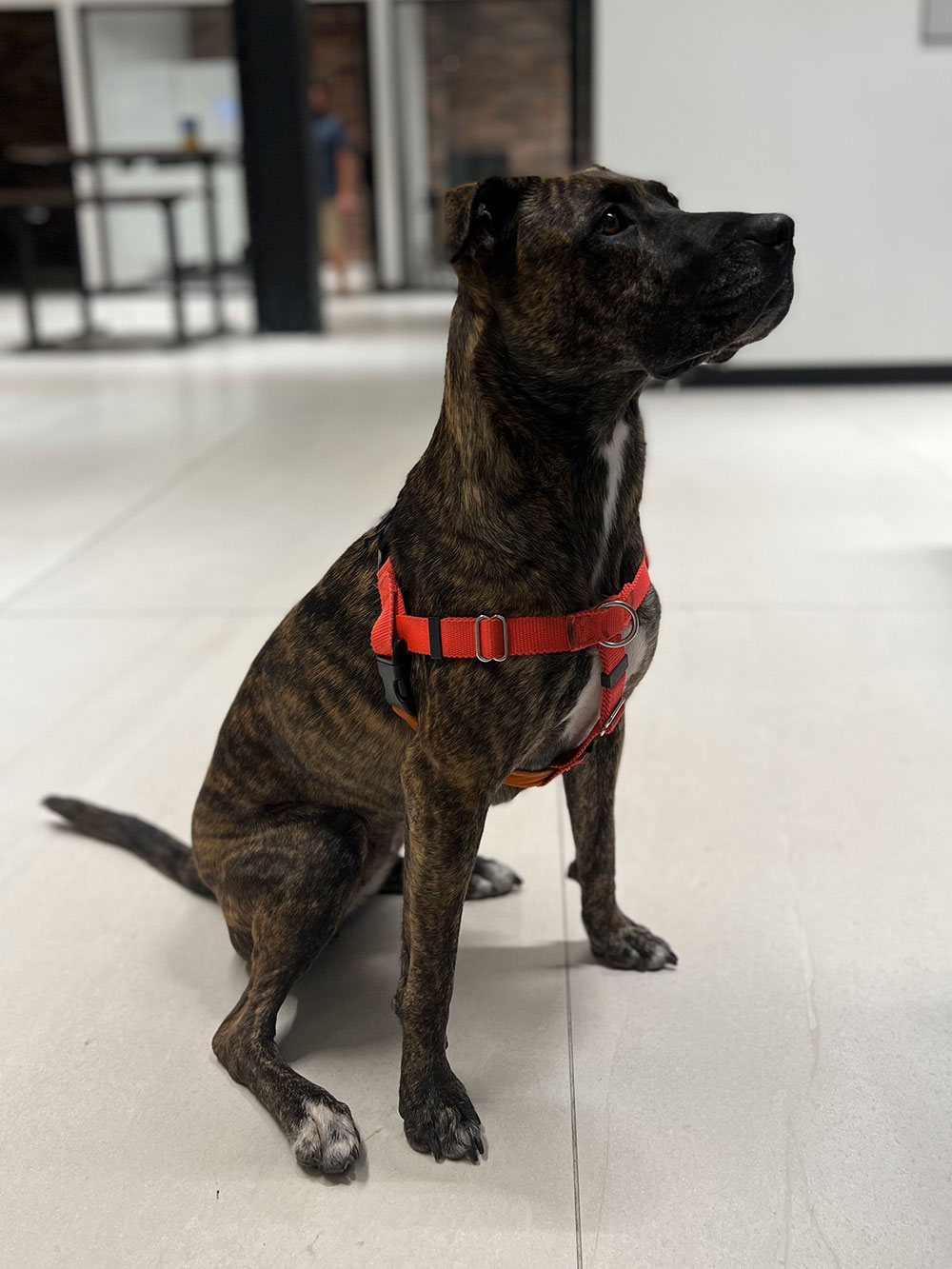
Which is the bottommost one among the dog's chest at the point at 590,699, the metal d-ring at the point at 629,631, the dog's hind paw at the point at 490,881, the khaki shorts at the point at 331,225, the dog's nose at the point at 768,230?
the dog's hind paw at the point at 490,881

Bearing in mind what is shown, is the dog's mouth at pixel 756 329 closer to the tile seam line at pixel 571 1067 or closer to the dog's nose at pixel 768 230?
the dog's nose at pixel 768 230

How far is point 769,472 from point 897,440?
862mm

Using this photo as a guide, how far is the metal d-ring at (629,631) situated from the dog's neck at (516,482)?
0.07 ft

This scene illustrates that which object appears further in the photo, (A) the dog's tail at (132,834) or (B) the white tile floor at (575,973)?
(A) the dog's tail at (132,834)

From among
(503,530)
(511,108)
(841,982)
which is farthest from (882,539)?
(511,108)

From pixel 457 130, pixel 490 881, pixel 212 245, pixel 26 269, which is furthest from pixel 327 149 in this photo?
pixel 490 881

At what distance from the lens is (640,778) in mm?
2340

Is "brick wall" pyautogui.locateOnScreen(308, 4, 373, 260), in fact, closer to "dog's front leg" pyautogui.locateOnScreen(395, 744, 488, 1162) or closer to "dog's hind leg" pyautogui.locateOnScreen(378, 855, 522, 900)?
"dog's hind leg" pyautogui.locateOnScreen(378, 855, 522, 900)

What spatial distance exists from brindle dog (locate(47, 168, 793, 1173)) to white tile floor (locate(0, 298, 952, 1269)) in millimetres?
105

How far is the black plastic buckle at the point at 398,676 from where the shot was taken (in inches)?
54.2

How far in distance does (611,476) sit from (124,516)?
323cm

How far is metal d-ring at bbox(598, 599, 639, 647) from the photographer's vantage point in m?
1.37

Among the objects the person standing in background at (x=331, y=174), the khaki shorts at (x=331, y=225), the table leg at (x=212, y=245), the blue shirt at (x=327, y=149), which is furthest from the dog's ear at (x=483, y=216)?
the khaki shorts at (x=331, y=225)

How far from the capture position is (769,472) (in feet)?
15.2
